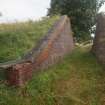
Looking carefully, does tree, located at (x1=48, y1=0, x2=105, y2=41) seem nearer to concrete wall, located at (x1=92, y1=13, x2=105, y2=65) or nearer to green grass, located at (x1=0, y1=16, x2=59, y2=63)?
green grass, located at (x1=0, y1=16, x2=59, y2=63)

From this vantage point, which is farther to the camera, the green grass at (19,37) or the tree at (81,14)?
the tree at (81,14)

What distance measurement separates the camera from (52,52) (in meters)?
8.12

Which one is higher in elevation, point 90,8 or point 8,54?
point 90,8

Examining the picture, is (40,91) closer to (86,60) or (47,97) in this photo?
(47,97)

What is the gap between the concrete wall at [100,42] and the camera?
26.5 feet

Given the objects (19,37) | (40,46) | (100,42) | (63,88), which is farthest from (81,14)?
(63,88)

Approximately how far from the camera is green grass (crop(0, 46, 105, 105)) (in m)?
6.40

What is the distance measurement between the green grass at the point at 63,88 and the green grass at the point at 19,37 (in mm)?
1894

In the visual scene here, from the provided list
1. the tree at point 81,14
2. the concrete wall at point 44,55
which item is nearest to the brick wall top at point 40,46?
the concrete wall at point 44,55

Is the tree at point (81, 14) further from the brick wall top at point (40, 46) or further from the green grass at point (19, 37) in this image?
the brick wall top at point (40, 46)

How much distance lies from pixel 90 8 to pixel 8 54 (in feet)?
22.2

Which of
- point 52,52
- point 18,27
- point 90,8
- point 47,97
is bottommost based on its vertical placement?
Answer: point 47,97

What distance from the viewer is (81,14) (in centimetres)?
1448

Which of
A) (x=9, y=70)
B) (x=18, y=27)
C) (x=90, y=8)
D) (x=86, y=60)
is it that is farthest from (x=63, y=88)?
(x=90, y=8)
